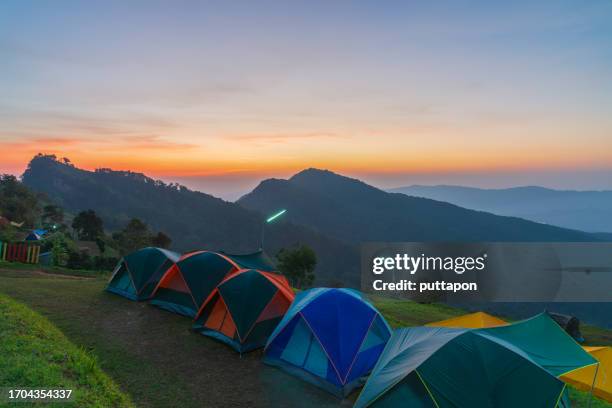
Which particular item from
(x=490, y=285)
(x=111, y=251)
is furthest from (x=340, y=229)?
(x=111, y=251)

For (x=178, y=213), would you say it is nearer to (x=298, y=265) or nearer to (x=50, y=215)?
(x=50, y=215)

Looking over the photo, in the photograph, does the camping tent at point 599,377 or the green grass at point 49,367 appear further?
the camping tent at point 599,377

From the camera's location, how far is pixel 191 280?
1376 centimetres

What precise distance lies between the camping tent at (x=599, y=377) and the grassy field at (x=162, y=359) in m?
0.37

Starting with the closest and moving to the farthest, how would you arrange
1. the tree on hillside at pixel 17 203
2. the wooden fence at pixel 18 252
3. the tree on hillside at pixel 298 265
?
the wooden fence at pixel 18 252, the tree on hillside at pixel 298 265, the tree on hillside at pixel 17 203

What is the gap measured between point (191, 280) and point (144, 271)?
2.76 metres

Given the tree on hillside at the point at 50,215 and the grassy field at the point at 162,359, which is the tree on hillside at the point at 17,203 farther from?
the grassy field at the point at 162,359

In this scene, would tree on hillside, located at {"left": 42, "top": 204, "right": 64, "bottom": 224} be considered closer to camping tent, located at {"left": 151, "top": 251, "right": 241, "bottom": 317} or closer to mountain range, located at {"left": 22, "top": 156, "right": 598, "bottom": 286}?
mountain range, located at {"left": 22, "top": 156, "right": 598, "bottom": 286}

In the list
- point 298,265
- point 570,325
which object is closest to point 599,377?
point 570,325

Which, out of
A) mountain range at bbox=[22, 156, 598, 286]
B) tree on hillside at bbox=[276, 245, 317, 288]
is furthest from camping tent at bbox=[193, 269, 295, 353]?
mountain range at bbox=[22, 156, 598, 286]

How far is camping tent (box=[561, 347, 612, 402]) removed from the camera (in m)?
10.1

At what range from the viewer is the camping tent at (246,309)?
1130 centimetres
